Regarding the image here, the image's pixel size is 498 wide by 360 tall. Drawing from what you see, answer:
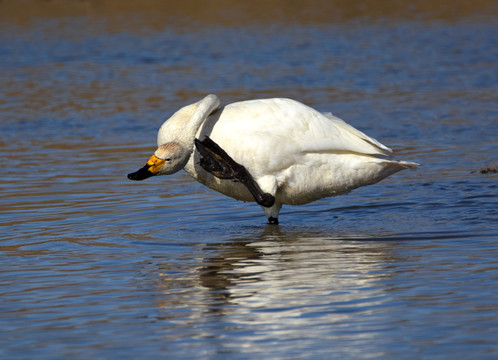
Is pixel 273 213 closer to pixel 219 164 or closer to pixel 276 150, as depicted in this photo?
pixel 276 150

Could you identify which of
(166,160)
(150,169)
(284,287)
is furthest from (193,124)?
(284,287)

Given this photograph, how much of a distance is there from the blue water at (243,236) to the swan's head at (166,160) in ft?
1.64

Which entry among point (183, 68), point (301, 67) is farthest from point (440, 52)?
point (183, 68)

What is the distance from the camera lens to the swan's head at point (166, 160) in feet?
22.5

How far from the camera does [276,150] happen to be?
6.86 meters

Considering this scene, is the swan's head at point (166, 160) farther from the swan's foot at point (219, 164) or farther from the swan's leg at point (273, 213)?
the swan's leg at point (273, 213)

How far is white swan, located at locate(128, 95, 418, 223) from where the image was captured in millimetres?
6871

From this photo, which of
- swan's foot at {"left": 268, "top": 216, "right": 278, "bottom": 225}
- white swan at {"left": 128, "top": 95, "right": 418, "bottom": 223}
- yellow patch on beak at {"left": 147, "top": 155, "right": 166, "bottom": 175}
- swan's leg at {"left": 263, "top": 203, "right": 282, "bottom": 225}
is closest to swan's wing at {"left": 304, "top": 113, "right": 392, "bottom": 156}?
white swan at {"left": 128, "top": 95, "right": 418, "bottom": 223}

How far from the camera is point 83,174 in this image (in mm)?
9891

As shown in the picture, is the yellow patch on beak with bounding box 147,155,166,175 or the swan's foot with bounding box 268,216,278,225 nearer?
the yellow patch on beak with bounding box 147,155,166,175

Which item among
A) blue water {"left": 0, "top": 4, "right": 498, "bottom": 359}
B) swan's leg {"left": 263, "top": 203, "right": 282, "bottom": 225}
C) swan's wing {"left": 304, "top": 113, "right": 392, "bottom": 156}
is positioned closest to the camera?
blue water {"left": 0, "top": 4, "right": 498, "bottom": 359}

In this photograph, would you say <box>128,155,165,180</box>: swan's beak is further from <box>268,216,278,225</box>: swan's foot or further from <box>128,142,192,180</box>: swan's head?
<box>268,216,278,225</box>: swan's foot

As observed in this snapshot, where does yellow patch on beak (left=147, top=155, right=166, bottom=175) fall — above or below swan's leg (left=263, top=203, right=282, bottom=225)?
above

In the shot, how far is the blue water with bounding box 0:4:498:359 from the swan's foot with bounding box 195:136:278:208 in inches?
18.4
